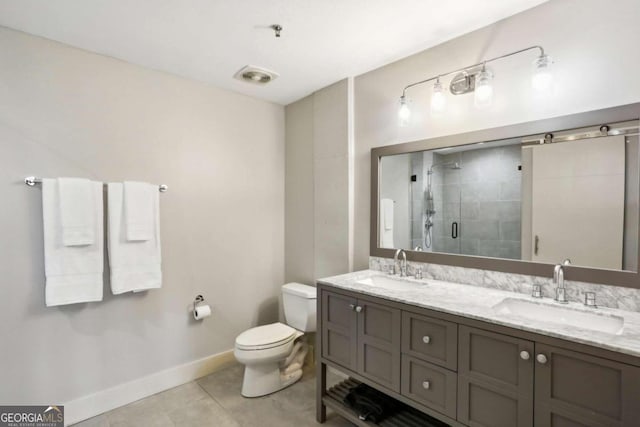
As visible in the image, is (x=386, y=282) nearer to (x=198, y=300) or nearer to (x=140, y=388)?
(x=198, y=300)

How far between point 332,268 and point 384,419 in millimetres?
1162

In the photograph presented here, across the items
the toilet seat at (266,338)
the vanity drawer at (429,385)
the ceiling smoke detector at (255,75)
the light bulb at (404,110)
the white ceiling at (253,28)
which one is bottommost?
the toilet seat at (266,338)

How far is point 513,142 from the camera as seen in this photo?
1.74 m

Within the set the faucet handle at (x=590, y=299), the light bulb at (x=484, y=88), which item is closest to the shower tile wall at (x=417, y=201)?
the light bulb at (x=484, y=88)

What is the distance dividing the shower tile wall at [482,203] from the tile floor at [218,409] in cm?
136

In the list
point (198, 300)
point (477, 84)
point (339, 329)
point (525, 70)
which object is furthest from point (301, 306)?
point (525, 70)

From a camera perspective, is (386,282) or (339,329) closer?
(339,329)

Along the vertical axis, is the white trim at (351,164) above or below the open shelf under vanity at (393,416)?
above

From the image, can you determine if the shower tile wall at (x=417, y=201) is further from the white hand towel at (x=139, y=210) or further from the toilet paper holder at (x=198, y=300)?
the white hand towel at (x=139, y=210)

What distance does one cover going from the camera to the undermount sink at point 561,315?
4.31 feet

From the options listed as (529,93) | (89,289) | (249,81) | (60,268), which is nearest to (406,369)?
(529,93)

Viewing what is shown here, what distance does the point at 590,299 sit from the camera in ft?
4.74

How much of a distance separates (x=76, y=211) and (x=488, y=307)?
2.36m

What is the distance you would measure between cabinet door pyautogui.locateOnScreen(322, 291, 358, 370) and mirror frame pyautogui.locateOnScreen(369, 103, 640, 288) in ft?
1.98
